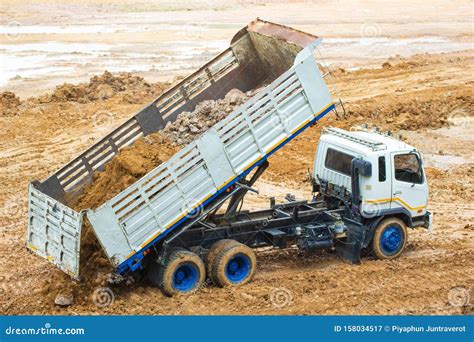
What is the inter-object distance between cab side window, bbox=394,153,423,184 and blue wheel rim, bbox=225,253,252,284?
301cm

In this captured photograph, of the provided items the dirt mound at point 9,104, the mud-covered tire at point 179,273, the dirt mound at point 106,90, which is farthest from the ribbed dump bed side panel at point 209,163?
the dirt mound at point 9,104

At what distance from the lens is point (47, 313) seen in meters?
13.1

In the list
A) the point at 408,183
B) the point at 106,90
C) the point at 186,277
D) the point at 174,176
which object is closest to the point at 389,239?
the point at 408,183

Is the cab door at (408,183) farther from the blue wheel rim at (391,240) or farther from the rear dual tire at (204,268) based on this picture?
the rear dual tire at (204,268)

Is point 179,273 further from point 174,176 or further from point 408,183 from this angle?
point 408,183

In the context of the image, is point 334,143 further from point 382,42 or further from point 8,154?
point 382,42

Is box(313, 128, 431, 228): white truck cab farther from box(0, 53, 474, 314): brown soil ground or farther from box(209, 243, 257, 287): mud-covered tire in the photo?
box(209, 243, 257, 287): mud-covered tire

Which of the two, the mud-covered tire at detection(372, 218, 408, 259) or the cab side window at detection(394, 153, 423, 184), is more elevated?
the cab side window at detection(394, 153, 423, 184)

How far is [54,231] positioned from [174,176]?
2.07 meters

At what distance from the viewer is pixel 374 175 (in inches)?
568

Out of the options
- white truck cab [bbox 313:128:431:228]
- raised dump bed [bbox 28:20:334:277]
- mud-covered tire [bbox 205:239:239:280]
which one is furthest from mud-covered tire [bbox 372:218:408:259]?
mud-covered tire [bbox 205:239:239:280]

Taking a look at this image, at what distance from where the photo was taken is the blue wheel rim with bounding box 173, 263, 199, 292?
13664 mm

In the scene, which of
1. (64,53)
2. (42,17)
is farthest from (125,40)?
(42,17)

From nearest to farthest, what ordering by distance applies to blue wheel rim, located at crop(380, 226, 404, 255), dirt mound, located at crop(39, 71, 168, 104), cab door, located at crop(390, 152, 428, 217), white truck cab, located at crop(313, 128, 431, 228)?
white truck cab, located at crop(313, 128, 431, 228) → cab door, located at crop(390, 152, 428, 217) → blue wheel rim, located at crop(380, 226, 404, 255) → dirt mound, located at crop(39, 71, 168, 104)
